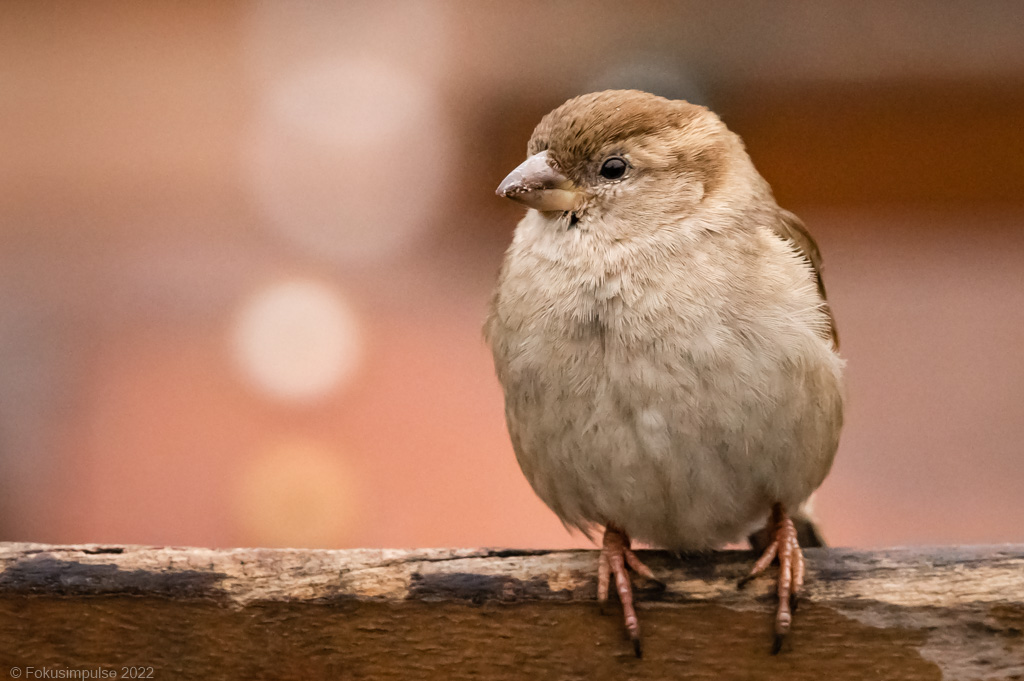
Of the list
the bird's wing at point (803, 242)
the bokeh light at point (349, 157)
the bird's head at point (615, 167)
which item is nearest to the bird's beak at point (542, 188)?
the bird's head at point (615, 167)

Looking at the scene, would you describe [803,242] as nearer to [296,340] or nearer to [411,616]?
[411,616]

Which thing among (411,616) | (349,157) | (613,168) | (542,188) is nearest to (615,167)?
(613,168)

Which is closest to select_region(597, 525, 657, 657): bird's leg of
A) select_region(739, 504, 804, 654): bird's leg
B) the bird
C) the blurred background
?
the bird

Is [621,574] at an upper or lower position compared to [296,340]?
lower

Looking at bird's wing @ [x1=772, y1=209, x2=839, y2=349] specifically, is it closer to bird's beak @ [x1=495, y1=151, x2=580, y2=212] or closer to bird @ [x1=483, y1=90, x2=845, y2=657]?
bird @ [x1=483, y1=90, x2=845, y2=657]

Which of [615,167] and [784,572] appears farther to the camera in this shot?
[615,167]

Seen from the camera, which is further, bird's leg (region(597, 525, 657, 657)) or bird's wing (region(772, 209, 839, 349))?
bird's wing (region(772, 209, 839, 349))
